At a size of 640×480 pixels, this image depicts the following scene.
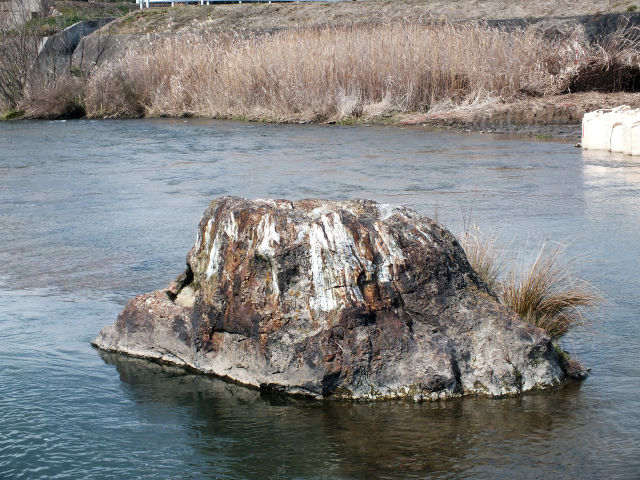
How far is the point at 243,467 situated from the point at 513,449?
131cm

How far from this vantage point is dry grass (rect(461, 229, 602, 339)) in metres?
5.74

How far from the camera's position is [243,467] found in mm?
4266

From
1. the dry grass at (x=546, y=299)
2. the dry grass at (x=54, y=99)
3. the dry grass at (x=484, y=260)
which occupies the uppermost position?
the dry grass at (x=54, y=99)

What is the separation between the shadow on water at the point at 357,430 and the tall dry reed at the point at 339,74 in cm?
1720

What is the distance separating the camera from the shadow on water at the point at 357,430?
4223 millimetres

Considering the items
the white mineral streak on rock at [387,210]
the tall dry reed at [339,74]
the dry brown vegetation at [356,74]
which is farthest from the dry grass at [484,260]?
the tall dry reed at [339,74]

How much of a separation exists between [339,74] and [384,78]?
1.19m

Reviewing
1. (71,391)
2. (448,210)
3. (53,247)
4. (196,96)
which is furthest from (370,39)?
(71,391)

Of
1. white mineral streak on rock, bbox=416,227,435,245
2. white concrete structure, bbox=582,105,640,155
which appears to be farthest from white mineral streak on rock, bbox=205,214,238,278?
white concrete structure, bbox=582,105,640,155

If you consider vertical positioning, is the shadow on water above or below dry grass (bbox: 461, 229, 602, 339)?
below

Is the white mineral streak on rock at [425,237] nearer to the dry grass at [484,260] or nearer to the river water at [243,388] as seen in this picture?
the dry grass at [484,260]

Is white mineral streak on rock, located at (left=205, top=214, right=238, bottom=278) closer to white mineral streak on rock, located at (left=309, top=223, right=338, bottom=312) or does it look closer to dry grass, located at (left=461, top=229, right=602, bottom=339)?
white mineral streak on rock, located at (left=309, top=223, right=338, bottom=312)

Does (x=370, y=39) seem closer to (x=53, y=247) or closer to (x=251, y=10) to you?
(x=53, y=247)

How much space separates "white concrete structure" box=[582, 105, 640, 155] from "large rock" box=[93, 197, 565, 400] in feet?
33.8
